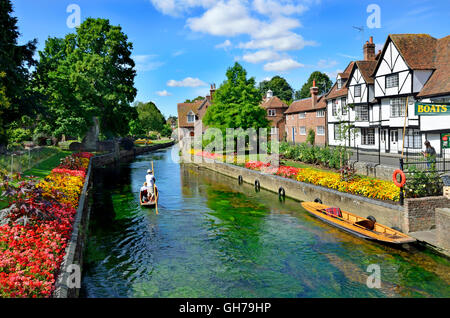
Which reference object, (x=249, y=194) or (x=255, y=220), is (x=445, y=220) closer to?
(x=255, y=220)

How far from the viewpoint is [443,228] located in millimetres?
12711

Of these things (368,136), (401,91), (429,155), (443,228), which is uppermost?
(401,91)

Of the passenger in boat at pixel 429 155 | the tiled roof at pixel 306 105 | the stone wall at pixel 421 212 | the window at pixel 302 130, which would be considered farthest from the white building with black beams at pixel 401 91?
the window at pixel 302 130

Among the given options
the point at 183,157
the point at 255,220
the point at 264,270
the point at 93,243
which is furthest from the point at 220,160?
the point at 264,270

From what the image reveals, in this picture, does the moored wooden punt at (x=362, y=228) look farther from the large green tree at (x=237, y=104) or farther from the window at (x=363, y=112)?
the window at (x=363, y=112)

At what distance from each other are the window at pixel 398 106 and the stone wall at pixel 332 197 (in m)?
16.7

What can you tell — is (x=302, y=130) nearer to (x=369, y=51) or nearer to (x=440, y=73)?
(x=369, y=51)

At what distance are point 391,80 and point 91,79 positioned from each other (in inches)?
1468

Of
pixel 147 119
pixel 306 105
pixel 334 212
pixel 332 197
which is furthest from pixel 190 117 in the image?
pixel 334 212

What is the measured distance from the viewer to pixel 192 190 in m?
28.0

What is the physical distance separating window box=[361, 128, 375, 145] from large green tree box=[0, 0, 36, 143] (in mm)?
35606

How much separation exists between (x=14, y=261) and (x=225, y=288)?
593 centimetres

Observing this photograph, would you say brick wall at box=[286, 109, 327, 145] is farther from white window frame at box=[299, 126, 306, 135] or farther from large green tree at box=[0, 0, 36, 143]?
large green tree at box=[0, 0, 36, 143]

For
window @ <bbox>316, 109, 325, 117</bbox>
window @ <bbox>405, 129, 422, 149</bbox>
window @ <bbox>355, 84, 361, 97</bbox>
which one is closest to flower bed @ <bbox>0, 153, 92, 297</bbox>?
window @ <bbox>405, 129, 422, 149</bbox>
